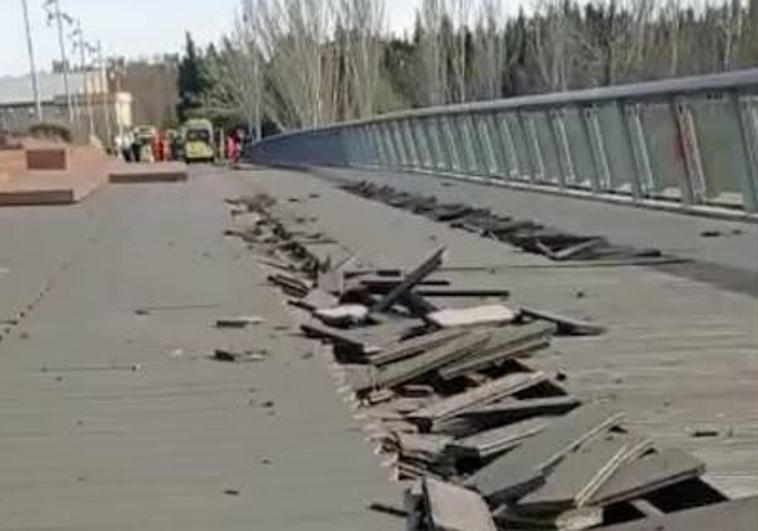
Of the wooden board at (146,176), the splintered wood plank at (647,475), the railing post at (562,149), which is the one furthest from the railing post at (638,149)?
the wooden board at (146,176)

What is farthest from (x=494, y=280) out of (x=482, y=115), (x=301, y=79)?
(x=301, y=79)

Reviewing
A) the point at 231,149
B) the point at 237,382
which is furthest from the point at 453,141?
the point at 231,149

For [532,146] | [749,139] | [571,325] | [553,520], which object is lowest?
[532,146]

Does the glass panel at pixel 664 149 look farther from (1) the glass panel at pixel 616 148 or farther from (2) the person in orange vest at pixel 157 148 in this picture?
(2) the person in orange vest at pixel 157 148

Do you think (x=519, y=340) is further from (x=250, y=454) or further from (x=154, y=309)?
(x=154, y=309)

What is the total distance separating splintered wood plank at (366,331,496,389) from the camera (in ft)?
25.1

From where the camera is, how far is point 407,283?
1076 cm

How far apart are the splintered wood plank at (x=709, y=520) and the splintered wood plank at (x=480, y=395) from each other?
→ 1.99 metres

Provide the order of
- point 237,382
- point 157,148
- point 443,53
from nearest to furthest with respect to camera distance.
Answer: point 237,382
point 443,53
point 157,148

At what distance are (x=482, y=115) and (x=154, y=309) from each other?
17389 mm

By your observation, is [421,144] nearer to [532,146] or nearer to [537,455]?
[532,146]

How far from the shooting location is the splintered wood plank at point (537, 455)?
507 cm

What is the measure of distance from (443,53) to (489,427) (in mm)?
62172

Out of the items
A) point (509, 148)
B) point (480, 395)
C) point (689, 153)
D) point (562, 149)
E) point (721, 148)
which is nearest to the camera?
point (480, 395)
